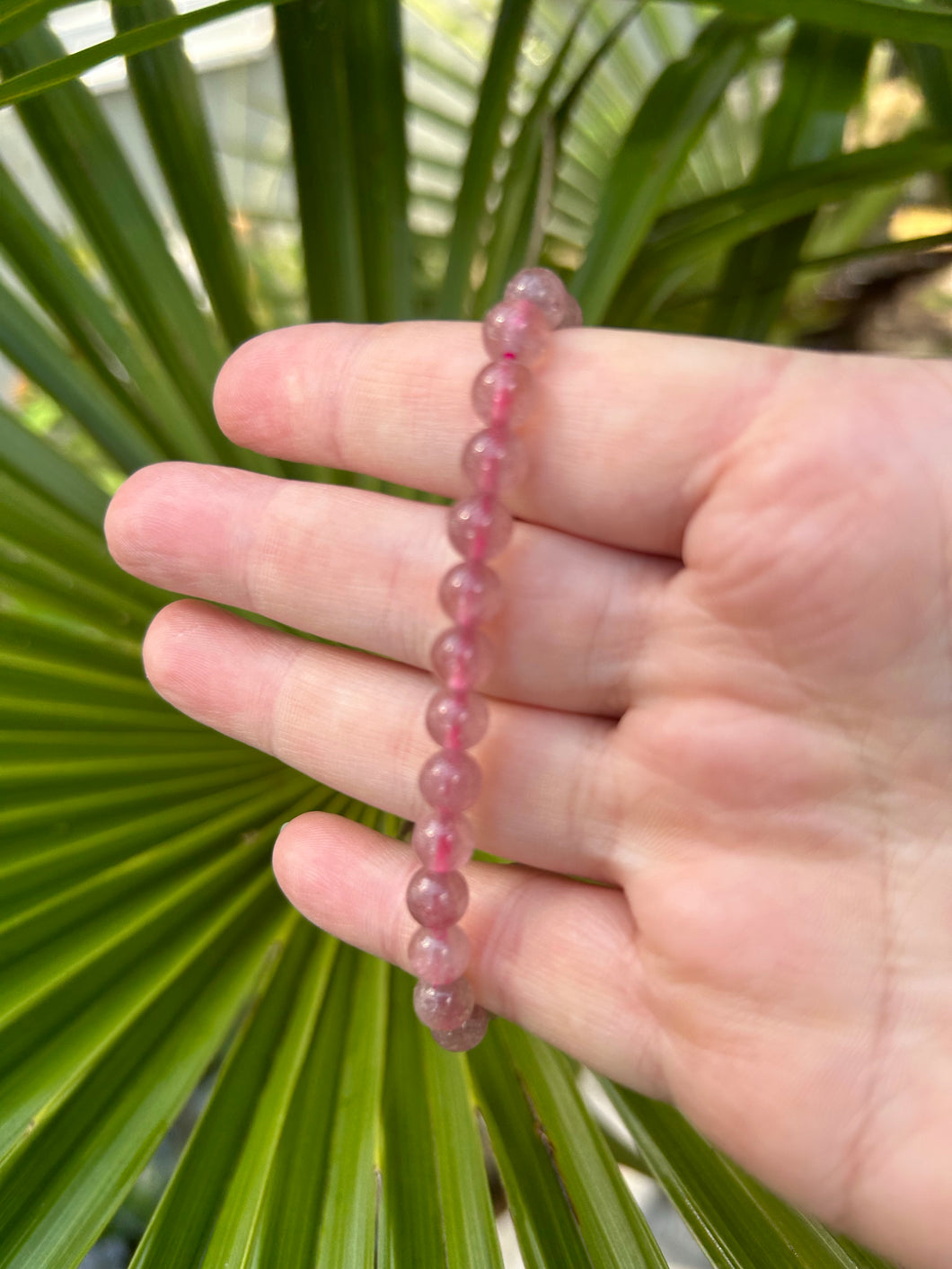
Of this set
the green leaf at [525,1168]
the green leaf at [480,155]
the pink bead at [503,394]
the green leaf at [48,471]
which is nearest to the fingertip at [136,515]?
the green leaf at [48,471]

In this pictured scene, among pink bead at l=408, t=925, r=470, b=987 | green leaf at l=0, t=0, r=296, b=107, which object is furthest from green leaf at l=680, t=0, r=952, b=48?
pink bead at l=408, t=925, r=470, b=987

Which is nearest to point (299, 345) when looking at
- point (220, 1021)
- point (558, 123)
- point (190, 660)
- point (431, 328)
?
point (431, 328)

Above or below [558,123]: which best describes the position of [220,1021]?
below

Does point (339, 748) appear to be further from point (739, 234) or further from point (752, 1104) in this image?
point (739, 234)

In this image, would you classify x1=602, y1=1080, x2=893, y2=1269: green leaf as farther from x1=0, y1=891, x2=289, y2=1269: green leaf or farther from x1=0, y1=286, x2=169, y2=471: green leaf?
x1=0, y1=286, x2=169, y2=471: green leaf

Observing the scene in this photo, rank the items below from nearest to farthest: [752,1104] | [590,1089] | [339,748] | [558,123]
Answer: [752,1104], [339,748], [558,123], [590,1089]

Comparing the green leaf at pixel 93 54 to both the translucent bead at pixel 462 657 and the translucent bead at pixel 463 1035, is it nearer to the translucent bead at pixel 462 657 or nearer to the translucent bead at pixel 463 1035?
the translucent bead at pixel 462 657
